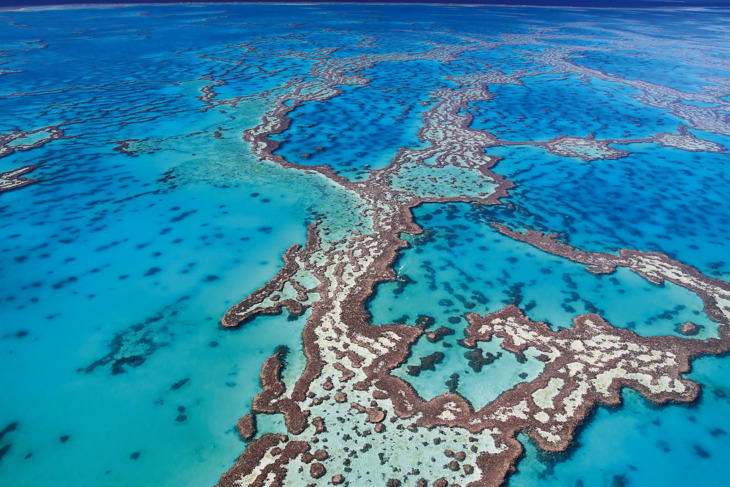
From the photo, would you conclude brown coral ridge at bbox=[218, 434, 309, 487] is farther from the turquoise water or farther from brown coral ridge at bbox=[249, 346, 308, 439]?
the turquoise water

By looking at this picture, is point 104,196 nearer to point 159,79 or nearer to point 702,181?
point 159,79

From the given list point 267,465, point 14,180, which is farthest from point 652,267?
point 14,180

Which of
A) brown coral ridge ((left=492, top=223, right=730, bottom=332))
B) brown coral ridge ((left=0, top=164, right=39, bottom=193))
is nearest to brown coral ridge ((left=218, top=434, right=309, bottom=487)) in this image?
brown coral ridge ((left=492, top=223, right=730, bottom=332))

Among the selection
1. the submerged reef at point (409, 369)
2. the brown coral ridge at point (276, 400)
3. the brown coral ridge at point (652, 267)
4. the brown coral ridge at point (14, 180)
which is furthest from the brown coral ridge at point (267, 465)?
the brown coral ridge at point (14, 180)

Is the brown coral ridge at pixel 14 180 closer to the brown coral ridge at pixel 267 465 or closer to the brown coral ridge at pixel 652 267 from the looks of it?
the brown coral ridge at pixel 267 465

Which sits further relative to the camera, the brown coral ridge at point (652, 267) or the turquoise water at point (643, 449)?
the brown coral ridge at point (652, 267)

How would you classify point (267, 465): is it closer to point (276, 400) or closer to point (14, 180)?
point (276, 400)

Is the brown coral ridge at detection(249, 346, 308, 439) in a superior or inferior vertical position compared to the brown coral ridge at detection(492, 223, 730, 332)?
superior
